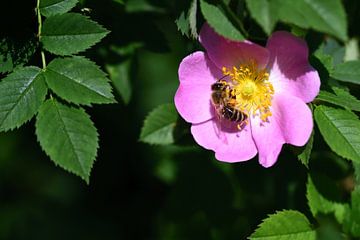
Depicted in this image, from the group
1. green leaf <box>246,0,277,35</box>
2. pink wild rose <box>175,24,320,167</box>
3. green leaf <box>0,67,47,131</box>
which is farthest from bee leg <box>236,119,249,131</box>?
green leaf <box>0,67,47,131</box>

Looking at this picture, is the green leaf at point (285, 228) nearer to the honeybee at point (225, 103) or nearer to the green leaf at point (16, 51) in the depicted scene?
the honeybee at point (225, 103)

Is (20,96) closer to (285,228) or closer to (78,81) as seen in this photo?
(78,81)

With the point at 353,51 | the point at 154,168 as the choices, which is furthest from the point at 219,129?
the point at 154,168

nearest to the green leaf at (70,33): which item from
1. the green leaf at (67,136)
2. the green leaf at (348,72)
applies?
the green leaf at (67,136)

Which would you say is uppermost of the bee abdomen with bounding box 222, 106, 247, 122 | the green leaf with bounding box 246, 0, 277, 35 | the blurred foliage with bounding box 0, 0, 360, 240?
the green leaf with bounding box 246, 0, 277, 35

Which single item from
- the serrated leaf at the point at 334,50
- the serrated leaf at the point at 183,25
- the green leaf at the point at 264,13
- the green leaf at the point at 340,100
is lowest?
the serrated leaf at the point at 334,50

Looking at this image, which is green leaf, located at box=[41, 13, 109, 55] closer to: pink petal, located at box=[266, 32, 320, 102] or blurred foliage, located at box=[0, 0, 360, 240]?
→ blurred foliage, located at box=[0, 0, 360, 240]

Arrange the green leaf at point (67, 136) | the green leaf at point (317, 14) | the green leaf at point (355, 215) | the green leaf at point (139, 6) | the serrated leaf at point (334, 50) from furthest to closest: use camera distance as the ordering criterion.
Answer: the green leaf at point (139, 6), the serrated leaf at point (334, 50), the green leaf at point (355, 215), the green leaf at point (67, 136), the green leaf at point (317, 14)

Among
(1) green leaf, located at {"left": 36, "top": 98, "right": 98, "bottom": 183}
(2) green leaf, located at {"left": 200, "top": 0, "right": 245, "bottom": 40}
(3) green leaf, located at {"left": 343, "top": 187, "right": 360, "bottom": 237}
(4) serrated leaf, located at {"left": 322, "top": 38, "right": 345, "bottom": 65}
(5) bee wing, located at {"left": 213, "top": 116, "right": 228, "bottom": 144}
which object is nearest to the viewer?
(2) green leaf, located at {"left": 200, "top": 0, "right": 245, "bottom": 40}
